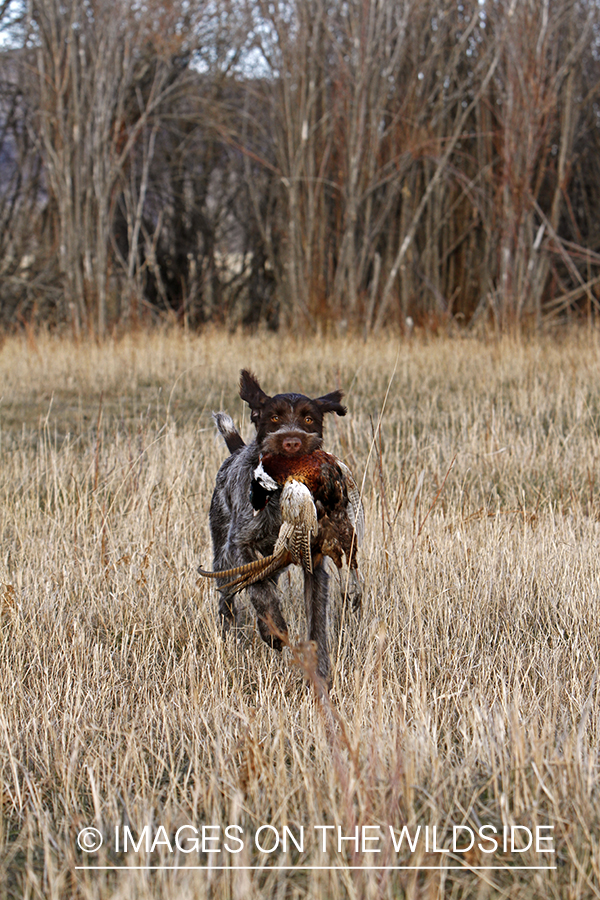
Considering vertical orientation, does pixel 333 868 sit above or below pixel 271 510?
below

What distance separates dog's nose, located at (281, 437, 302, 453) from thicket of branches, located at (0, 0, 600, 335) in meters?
7.86

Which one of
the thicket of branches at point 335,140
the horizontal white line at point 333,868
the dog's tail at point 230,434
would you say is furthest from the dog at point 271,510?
the thicket of branches at point 335,140

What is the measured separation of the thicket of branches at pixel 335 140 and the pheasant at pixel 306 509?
305 inches

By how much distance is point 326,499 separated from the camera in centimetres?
257

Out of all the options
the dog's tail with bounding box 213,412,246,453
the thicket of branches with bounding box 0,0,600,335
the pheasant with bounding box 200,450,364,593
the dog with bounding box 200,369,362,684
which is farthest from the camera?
the thicket of branches with bounding box 0,0,600,335

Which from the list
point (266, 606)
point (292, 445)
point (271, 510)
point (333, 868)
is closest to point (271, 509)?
point (271, 510)

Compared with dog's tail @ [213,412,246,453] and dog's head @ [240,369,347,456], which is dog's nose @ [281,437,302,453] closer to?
dog's head @ [240,369,347,456]

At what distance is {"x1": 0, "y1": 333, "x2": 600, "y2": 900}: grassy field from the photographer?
1.85 m

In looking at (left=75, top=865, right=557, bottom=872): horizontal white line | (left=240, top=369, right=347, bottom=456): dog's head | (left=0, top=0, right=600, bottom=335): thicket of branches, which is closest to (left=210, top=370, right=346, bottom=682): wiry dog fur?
(left=240, top=369, right=347, bottom=456): dog's head

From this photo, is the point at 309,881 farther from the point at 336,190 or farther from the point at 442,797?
the point at 336,190

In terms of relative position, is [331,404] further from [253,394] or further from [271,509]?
[271,509]

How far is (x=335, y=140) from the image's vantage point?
35.9 ft

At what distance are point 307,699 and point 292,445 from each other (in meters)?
0.73

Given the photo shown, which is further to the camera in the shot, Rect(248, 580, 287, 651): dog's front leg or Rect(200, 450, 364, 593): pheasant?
Rect(248, 580, 287, 651): dog's front leg
